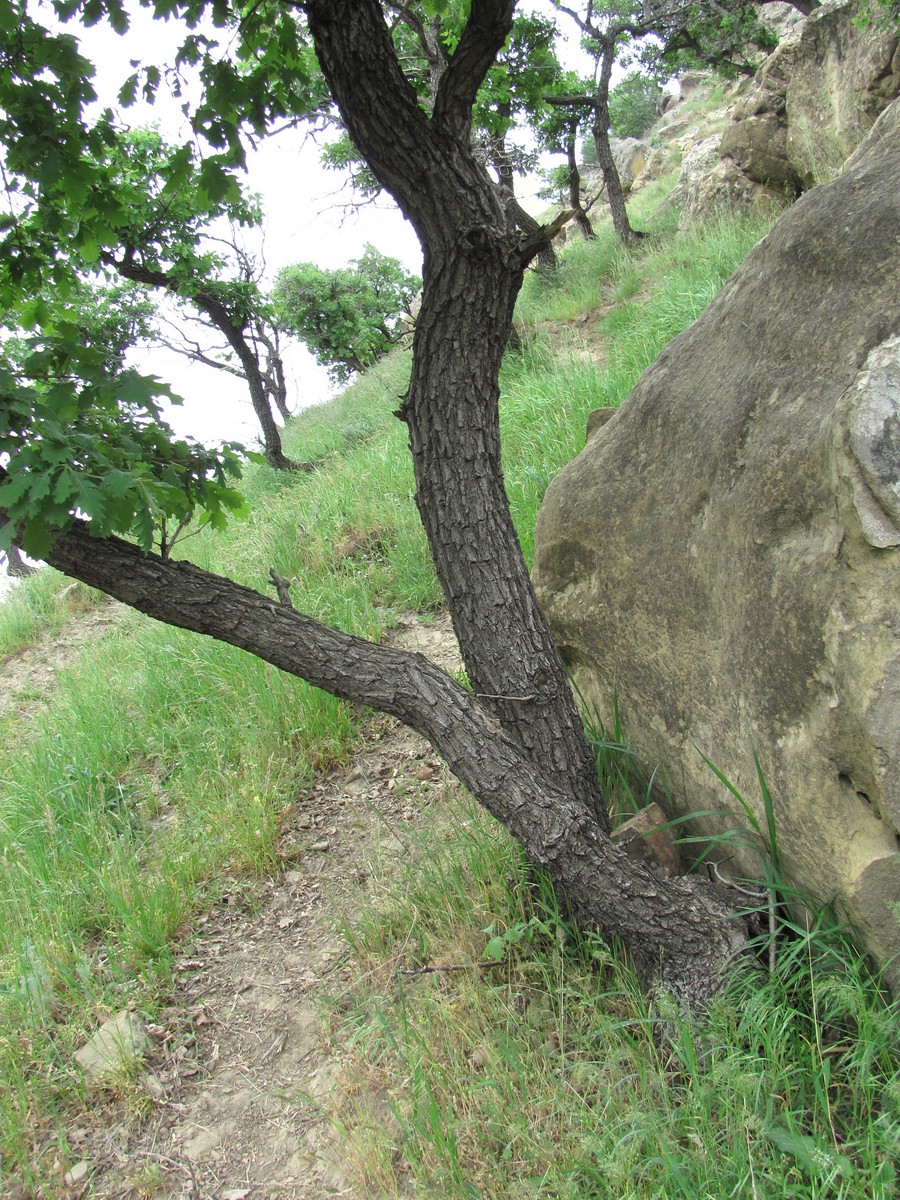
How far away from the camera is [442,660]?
4875 millimetres

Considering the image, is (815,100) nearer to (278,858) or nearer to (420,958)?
(278,858)

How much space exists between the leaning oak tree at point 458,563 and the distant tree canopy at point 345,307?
1288cm

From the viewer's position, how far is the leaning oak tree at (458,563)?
7.84 ft

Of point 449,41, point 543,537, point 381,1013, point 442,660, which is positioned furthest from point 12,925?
point 449,41

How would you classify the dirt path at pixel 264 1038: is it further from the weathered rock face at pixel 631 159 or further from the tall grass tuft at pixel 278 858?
the weathered rock face at pixel 631 159

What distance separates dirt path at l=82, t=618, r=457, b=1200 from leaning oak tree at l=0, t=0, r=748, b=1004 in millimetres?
1068

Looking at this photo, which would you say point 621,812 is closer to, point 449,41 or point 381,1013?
point 381,1013

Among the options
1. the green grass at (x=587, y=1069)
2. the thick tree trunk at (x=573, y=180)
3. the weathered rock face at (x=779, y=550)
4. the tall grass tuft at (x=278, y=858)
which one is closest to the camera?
the green grass at (x=587, y=1069)

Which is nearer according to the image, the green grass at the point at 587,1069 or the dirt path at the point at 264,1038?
the green grass at the point at 587,1069

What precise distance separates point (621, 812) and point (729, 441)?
138 centimetres

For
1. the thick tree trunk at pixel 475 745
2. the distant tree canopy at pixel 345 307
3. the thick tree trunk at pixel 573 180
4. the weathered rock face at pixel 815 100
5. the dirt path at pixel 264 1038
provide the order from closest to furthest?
the thick tree trunk at pixel 475 745, the dirt path at pixel 264 1038, the weathered rock face at pixel 815 100, the thick tree trunk at pixel 573 180, the distant tree canopy at pixel 345 307

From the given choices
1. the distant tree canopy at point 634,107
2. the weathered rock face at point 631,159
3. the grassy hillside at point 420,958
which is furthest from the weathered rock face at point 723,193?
the distant tree canopy at point 634,107

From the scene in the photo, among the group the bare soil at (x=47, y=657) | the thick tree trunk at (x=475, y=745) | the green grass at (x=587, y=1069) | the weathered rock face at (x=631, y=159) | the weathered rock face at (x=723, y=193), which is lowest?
the green grass at (x=587, y=1069)

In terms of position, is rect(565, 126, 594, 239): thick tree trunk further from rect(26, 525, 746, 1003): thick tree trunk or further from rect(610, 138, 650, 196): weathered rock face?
rect(610, 138, 650, 196): weathered rock face
